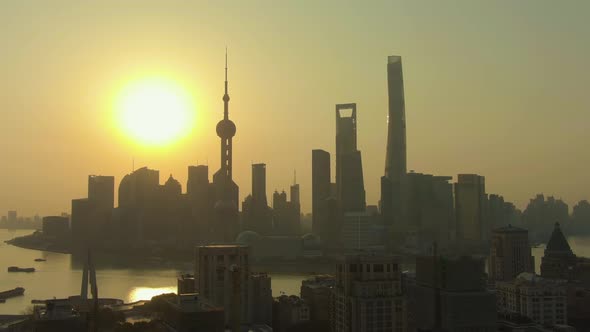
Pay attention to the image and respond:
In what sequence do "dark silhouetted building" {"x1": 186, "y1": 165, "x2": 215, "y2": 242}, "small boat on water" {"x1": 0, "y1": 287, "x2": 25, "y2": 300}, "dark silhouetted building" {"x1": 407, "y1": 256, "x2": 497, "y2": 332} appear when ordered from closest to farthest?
1. "dark silhouetted building" {"x1": 407, "y1": 256, "x2": 497, "y2": 332}
2. "small boat on water" {"x1": 0, "y1": 287, "x2": 25, "y2": 300}
3. "dark silhouetted building" {"x1": 186, "y1": 165, "x2": 215, "y2": 242}

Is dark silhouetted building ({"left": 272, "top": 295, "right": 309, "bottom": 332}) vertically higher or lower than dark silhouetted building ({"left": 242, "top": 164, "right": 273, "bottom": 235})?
lower

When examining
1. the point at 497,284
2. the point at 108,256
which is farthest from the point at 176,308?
the point at 108,256

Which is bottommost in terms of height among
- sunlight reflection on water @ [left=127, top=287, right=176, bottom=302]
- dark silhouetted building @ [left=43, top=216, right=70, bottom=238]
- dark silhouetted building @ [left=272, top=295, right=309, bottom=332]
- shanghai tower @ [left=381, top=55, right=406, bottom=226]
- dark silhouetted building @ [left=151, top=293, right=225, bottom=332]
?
sunlight reflection on water @ [left=127, top=287, right=176, bottom=302]

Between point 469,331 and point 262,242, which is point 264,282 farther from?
point 262,242

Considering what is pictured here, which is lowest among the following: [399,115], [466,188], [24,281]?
[24,281]

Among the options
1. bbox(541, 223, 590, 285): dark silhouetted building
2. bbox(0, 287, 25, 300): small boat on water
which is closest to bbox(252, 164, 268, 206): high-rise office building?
bbox(0, 287, 25, 300): small boat on water

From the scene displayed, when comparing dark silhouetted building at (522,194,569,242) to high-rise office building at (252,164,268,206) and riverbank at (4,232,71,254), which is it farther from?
riverbank at (4,232,71,254)
